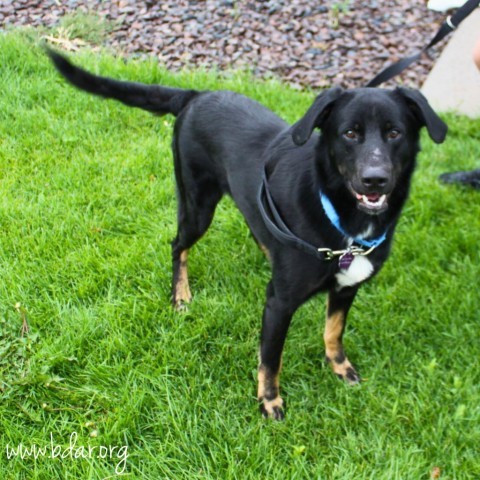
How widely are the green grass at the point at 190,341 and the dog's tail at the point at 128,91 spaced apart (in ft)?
2.80

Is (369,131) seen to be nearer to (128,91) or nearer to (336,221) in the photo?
(336,221)

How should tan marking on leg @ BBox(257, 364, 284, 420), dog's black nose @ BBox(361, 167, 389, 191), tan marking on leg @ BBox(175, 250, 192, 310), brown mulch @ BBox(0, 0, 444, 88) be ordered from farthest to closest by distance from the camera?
brown mulch @ BBox(0, 0, 444, 88)
tan marking on leg @ BBox(175, 250, 192, 310)
tan marking on leg @ BBox(257, 364, 284, 420)
dog's black nose @ BBox(361, 167, 389, 191)

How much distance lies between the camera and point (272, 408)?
2717 millimetres

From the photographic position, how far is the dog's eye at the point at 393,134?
223 centimetres

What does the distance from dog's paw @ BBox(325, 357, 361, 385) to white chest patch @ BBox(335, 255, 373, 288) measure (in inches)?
23.9

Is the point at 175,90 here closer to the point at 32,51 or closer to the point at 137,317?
the point at 137,317

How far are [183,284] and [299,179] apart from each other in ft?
3.57

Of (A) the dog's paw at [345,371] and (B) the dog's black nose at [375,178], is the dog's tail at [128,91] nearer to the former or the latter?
(B) the dog's black nose at [375,178]

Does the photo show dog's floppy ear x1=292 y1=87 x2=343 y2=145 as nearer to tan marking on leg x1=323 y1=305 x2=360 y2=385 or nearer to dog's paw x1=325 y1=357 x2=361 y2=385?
tan marking on leg x1=323 y1=305 x2=360 y2=385

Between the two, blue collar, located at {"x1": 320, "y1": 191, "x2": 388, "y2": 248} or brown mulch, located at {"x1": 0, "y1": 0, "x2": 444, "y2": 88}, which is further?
brown mulch, located at {"x1": 0, "y1": 0, "x2": 444, "y2": 88}

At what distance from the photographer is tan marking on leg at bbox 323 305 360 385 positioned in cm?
287

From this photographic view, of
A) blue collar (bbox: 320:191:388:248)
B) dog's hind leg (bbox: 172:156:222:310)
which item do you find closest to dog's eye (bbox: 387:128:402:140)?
blue collar (bbox: 320:191:388:248)

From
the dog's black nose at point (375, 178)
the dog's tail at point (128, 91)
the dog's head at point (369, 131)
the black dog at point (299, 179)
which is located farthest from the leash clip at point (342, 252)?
the dog's tail at point (128, 91)

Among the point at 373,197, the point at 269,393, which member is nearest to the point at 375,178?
the point at 373,197
